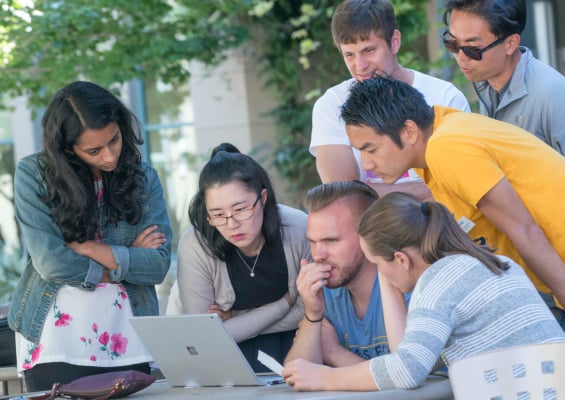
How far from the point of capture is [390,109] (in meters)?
2.89

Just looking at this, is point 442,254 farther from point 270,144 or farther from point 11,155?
point 11,155

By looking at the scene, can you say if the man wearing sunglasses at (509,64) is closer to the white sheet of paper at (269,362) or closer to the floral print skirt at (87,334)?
A: the white sheet of paper at (269,362)

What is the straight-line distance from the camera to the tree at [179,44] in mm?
6121

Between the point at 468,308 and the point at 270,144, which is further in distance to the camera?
the point at 270,144

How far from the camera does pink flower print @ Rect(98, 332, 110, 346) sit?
3342 millimetres

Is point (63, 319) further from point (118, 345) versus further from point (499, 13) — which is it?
point (499, 13)

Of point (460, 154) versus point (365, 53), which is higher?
point (365, 53)

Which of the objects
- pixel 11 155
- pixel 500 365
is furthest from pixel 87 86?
pixel 11 155

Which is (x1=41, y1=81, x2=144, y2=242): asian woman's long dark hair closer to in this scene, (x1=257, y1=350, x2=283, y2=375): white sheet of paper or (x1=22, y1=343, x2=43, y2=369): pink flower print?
(x1=22, y1=343, x2=43, y2=369): pink flower print

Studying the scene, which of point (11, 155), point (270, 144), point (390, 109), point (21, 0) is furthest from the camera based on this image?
point (11, 155)

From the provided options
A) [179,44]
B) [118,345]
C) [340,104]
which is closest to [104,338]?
[118,345]

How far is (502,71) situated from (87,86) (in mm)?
1420

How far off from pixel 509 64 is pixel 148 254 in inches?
55.0

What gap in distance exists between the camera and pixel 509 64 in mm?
3258
